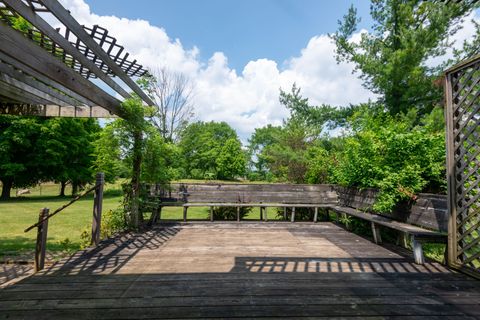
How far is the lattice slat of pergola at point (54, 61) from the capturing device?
246cm

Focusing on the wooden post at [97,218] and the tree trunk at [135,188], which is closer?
the wooden post at [97,218]

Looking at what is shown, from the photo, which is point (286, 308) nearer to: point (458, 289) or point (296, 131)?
point (458, 289)

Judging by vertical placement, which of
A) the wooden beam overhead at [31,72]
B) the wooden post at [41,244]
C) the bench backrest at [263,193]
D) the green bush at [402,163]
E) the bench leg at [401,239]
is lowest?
the bench leg at [401,239]

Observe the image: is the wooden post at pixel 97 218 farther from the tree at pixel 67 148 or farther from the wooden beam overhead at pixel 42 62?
the tree at pixel 67 148

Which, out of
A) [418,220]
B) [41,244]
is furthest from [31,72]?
[418,220]

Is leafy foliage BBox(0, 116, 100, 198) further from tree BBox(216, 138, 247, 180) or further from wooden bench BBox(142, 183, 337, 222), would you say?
tree BBox(216, 138, 247, 180)

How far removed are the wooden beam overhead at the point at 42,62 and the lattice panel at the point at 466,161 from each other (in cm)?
501

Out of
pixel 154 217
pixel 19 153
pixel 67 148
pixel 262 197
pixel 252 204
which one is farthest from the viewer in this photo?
pixel 67 148

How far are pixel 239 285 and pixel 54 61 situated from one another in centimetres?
330

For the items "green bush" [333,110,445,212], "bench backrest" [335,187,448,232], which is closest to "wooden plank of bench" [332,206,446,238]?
"bench backrest" [335,187,448,232]

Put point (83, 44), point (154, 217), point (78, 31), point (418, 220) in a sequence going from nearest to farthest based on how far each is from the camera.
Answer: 1. point (78, 31)
2. point (83, 44)
3. point (418, 220)
4. point (154, 217)

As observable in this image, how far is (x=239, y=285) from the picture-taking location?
281 cm

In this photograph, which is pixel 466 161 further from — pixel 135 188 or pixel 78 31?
pixel 135 188

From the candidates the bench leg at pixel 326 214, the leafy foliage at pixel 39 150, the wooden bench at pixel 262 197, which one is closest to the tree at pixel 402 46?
the wooden bench at pixel 262 197
